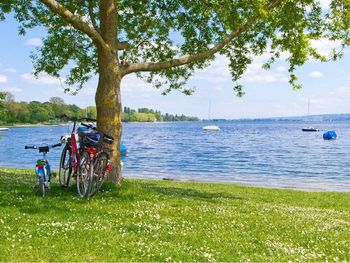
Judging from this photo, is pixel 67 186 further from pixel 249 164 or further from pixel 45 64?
pixel 249 164

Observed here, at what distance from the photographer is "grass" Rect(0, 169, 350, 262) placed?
9133 millimetres

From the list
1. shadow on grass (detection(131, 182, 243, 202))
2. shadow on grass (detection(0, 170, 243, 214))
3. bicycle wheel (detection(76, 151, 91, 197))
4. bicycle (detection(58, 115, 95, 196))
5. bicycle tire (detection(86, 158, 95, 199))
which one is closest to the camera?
shadow on grass (detection(0, 170, 243, 214))

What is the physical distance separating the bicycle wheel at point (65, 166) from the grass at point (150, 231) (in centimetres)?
40

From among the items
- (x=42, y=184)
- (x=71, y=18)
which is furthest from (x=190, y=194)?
(x=71, y=18)

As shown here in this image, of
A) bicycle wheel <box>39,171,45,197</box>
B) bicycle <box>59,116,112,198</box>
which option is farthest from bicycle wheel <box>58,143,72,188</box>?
bicycle wheel <box>39,171,45,197</box>

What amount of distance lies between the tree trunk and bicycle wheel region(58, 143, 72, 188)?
226cm

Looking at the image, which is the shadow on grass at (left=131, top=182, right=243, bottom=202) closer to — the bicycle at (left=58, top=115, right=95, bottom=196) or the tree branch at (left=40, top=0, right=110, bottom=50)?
the bicycle at (left=58, top=115, right=95, bottom=196)

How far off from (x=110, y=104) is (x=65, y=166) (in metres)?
3.42

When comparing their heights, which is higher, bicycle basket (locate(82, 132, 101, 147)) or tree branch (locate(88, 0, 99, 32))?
tree branch (locate(88, 0, 99, 32))

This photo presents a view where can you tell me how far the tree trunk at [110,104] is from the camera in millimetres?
18000

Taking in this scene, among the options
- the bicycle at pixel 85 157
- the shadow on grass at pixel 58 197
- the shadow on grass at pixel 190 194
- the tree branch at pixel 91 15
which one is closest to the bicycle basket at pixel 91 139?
the bicycle at pixel 85 157

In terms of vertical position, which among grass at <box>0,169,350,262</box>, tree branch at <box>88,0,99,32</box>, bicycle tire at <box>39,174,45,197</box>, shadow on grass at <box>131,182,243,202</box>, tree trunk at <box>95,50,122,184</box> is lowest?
shadow on grass at <box>131,182,243,202</box>

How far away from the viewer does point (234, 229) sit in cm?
1202

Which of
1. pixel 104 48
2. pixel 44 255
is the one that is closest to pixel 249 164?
pixel 104 48
